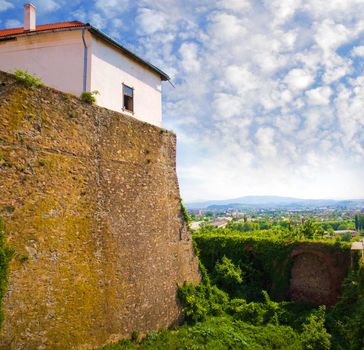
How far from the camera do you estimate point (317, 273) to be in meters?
18.0

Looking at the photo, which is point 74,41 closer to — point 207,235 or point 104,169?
point 104,169

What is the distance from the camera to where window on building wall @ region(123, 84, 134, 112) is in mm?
14544

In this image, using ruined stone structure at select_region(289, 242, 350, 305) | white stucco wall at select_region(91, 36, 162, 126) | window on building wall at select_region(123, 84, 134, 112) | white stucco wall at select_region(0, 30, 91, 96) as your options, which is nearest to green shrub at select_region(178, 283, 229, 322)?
ruined stone structure at select_region(289, 242, 350, 305)

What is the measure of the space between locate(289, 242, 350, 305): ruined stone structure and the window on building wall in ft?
37.7

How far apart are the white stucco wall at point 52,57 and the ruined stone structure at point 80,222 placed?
8.83 ft

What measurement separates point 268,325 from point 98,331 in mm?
8083

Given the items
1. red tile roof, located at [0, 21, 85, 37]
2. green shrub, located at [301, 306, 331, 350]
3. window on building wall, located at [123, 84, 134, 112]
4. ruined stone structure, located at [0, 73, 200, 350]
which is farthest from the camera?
window on building wall, located at [123, 84, 134, 112]

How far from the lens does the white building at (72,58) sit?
12.7 metres

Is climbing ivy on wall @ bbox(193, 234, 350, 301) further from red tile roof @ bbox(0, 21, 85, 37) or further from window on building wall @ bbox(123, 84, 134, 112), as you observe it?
red tile roof @ bbox(0, 21, 85, 37)

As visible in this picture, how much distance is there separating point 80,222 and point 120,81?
679 centimetres

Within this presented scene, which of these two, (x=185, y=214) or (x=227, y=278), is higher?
(x=185, y=214)

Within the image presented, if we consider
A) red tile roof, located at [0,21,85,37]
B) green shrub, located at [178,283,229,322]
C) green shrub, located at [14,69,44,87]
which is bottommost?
green shrub, located at [178,283,229,322]

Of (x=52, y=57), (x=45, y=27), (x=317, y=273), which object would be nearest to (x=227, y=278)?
(x=317, y=273)

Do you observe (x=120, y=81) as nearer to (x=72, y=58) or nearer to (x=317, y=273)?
(x=72, y=58)
